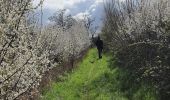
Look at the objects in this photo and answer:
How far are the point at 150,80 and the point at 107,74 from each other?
24.2 ft

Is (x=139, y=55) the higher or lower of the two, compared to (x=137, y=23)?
lower

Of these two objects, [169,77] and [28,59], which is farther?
[169,77]

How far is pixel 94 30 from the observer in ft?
443

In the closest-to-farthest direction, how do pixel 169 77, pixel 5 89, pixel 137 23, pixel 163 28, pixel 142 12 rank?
pixel 5 89 < pixel 169 77 < pixel 163 28 < pixel 142 12 < pixel 137 23

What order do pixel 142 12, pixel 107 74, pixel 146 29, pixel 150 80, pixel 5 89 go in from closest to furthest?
1. pixel 5 89
2. pixel 150 80
3. pixel 146 29
4. pixel 142 12
5. pixel 107 74

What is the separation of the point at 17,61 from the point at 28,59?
20 centimetres

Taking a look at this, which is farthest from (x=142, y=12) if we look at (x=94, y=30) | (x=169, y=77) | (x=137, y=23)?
(x=94, y=30)

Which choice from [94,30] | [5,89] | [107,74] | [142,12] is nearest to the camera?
[5,89]

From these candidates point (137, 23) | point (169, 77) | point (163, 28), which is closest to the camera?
point (169, 77)

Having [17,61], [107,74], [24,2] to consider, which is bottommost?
[107,74]

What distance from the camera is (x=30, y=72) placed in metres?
7.44

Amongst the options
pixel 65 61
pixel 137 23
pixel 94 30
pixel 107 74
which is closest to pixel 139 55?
pixel 137 23

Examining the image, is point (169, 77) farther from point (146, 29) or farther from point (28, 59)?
point (28, 59)

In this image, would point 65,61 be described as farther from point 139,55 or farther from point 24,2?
point 24,2
